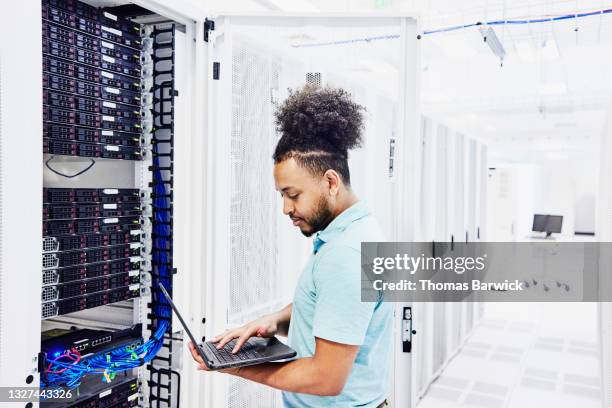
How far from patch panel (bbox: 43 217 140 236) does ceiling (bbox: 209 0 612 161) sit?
1268 millimetres

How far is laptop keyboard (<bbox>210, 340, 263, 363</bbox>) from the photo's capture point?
121 centimetres

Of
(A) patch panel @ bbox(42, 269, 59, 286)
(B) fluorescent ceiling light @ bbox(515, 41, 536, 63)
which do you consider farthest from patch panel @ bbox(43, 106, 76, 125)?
(B) fluorescent ceiling light @ bbox(515, 41, 536, 63)

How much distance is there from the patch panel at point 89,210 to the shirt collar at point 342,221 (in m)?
0.86

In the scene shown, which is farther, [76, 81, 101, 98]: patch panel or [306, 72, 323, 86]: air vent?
[306, 72, 323, 86]: air vent

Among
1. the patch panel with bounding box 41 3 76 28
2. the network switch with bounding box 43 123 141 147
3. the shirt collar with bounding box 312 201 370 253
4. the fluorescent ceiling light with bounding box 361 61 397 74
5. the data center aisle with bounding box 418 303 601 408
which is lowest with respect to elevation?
the data center aisle with bounding box 418 303 601 408

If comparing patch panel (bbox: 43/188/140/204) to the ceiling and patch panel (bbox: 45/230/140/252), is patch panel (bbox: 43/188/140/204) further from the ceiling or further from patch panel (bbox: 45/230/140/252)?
the ceiling

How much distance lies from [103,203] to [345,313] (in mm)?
1047

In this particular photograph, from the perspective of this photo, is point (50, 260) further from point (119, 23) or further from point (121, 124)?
point (119, 23)

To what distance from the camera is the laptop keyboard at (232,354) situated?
Answer: 1213 millimetres

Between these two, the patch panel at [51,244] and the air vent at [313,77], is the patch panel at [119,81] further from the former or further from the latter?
the air vent at [313,77]

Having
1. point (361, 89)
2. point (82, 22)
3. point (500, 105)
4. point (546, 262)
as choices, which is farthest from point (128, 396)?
point (500, 105)

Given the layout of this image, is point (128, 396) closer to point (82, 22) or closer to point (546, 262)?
point (82, 22)

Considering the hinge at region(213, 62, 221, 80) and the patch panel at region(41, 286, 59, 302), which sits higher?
the hinge at region(213, 62, 221, 80)

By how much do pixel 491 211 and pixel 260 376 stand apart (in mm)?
6310
